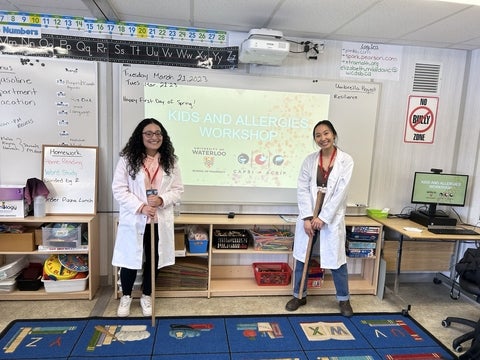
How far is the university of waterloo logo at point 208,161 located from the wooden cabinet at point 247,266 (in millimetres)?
471

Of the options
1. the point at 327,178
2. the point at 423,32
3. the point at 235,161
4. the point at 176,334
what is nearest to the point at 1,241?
the point at 176,334

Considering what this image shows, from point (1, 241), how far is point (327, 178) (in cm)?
272

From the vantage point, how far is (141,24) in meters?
2.96

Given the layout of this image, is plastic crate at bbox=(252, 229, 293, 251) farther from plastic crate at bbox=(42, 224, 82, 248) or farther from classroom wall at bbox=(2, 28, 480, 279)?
plastic crate at bbox=(42, 224, 82, 248)

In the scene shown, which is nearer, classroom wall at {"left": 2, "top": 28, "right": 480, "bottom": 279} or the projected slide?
the projected slide

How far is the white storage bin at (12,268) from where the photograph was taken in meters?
2.81

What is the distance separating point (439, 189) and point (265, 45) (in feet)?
6.95

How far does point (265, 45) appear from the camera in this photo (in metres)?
2.72

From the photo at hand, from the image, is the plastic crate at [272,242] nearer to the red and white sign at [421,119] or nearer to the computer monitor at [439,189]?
the computer monitor at [439,189]

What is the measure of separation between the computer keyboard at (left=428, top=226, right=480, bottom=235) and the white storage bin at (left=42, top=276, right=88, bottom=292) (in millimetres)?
3056

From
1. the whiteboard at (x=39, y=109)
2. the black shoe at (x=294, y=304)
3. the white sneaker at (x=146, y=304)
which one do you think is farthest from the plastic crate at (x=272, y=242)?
Answer: the whiteboard at (x=39, y=109)

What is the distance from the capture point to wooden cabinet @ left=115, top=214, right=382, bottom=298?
3.00 meters

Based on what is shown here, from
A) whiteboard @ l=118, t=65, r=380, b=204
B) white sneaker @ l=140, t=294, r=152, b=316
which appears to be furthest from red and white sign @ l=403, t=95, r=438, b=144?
white sneaker @ l=140, t=294, r=152, b=316

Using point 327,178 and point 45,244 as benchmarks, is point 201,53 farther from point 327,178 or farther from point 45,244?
point 45,244
